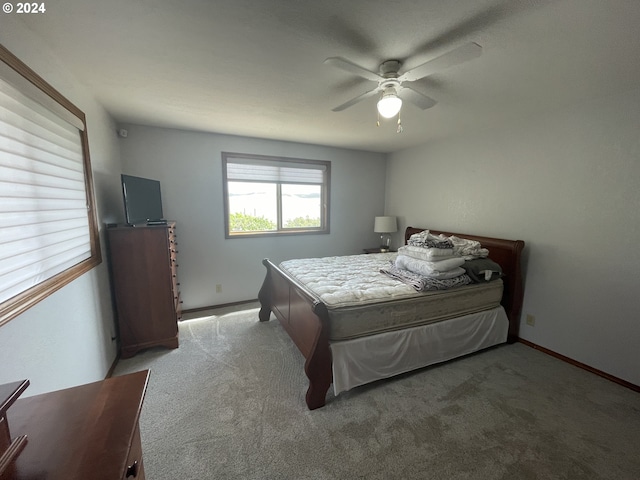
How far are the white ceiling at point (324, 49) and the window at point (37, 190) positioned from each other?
1.16 ft

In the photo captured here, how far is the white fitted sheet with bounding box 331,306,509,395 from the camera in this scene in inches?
74.7

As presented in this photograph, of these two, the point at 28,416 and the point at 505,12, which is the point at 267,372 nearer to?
the point at 28,416

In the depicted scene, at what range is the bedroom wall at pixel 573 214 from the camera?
207 centimetres

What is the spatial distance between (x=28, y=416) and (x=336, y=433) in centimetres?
148

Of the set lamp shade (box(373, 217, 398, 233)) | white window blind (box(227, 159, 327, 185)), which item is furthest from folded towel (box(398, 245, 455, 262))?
white window blind (box(227, 159, 327, 185))

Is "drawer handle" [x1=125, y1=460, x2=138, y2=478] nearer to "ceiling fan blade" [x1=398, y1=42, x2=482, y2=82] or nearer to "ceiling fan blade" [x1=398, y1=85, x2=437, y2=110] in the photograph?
"ceiling fan blade" [x1=398, y1=42, x2=482, y2=82]

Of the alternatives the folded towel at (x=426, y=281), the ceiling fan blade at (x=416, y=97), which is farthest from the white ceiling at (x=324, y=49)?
the folded towel at (x=426, y=281)

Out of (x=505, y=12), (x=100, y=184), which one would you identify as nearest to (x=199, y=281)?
(x=100, y=184)

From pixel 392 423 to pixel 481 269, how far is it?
161cm

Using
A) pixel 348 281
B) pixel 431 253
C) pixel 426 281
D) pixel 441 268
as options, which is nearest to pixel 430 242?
pixel 431 253

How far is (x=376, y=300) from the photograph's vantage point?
201 centimetres

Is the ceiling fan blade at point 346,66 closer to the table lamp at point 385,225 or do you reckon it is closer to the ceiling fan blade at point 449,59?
the ceiling fan blade at point 449,59

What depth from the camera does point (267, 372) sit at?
2.22 m

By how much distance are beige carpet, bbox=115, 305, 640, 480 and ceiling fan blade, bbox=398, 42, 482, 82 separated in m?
2.19
